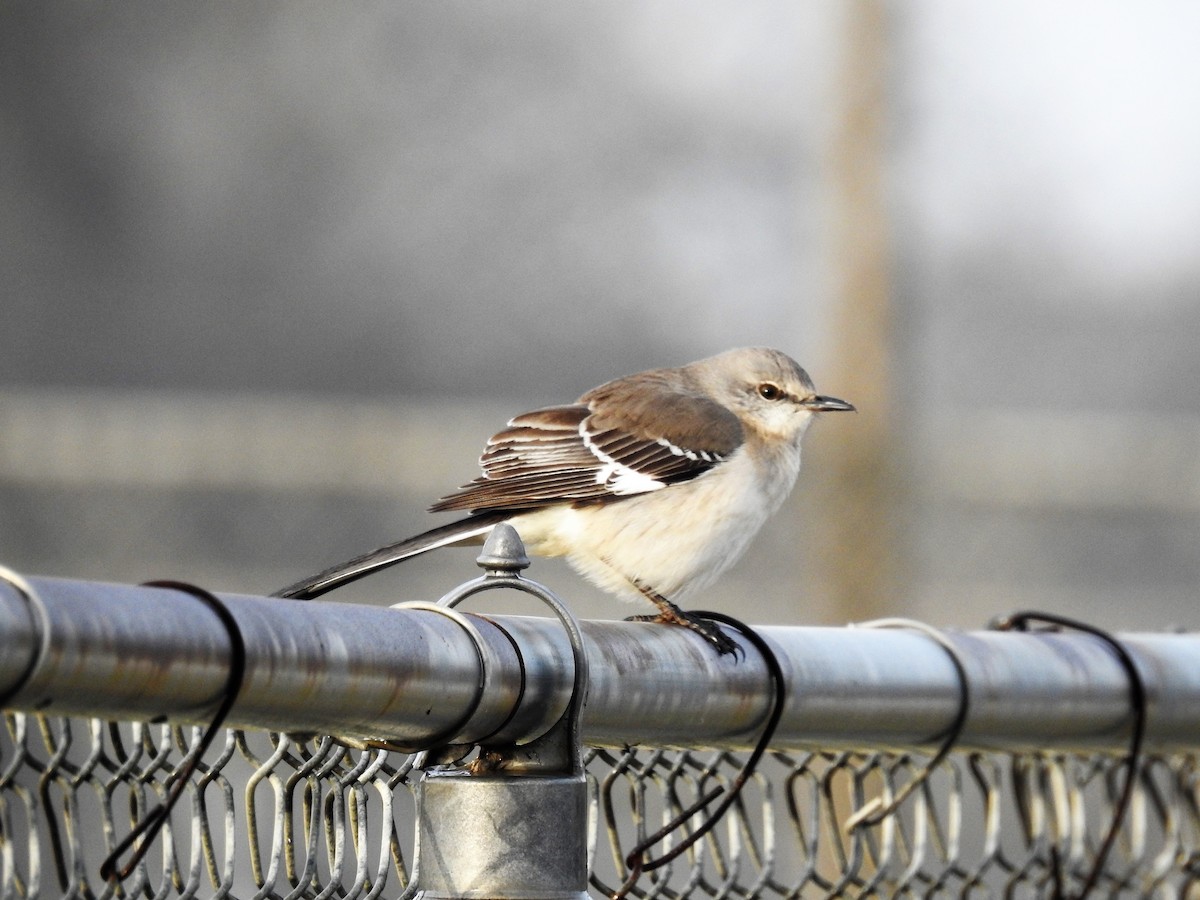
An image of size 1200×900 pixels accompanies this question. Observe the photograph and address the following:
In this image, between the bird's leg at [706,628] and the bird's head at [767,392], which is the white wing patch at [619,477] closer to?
the bird's head at [767,392]

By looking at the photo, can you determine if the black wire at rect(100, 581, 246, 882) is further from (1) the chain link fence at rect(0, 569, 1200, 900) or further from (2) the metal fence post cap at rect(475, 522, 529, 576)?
(2) the metal fence post cap at rect(475, 522, 529, 576)

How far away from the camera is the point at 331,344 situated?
26984 mm

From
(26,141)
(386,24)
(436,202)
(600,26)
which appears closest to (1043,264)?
(600,26)

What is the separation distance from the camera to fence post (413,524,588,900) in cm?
180

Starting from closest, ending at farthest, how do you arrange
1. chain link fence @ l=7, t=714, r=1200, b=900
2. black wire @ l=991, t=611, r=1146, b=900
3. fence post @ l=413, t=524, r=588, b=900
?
fence post @ l=413, t=524, r=588, b=900 → chain link fence @ l=7, t=714, r=1200, b=900 → black wire @ l=991, t=611, r=1146, b=900

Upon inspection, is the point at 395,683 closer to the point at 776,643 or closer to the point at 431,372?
the point at 776,643

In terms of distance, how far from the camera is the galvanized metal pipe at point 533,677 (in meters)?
1.48

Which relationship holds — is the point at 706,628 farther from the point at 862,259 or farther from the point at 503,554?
the point at 862,259

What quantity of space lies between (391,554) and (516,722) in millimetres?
Answer: 1260

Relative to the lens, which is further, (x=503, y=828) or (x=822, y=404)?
(x=822, y=404)

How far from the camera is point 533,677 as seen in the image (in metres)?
1.86

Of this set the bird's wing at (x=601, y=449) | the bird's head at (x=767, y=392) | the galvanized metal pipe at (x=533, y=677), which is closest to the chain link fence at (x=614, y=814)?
the galvanized metal pipe at (x=533, y=677)

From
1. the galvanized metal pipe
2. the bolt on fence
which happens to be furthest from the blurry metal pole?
the galvanized metal pipe

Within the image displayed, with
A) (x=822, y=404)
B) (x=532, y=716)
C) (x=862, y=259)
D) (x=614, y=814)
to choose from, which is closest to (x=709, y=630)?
(x=532, y=716)
